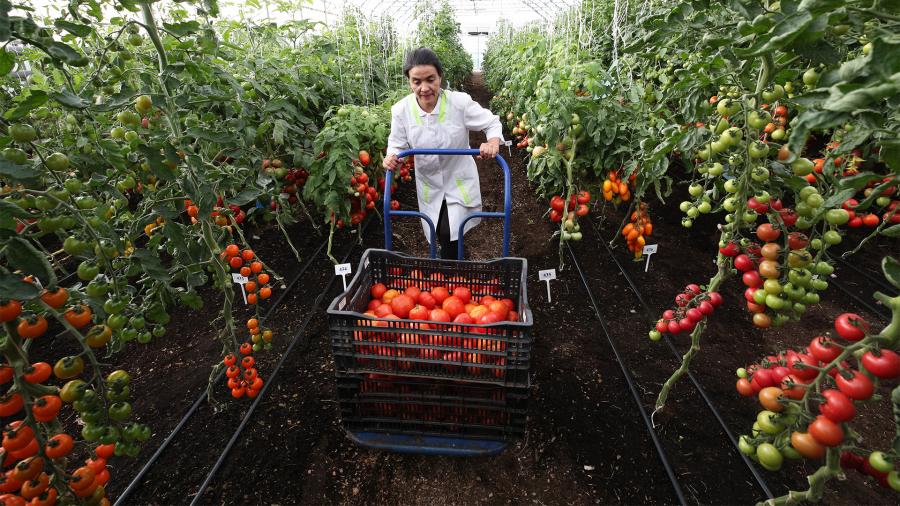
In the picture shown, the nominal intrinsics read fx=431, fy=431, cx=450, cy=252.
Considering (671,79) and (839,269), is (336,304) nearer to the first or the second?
(671,79)

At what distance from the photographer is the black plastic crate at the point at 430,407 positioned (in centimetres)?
158

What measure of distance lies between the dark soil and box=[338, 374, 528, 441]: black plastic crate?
191mm

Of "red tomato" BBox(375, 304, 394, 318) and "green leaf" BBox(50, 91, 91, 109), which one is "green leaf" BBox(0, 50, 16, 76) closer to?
"green leaf" BBox(50, 91, 91, 109)

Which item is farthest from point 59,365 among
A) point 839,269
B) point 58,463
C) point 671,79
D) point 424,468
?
point 839,269

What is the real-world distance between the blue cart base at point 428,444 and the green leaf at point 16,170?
135cm

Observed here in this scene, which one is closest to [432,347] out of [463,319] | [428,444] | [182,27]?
[463,319]

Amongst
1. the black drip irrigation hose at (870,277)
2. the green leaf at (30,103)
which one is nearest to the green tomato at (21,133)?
the green leaf at (30,103)

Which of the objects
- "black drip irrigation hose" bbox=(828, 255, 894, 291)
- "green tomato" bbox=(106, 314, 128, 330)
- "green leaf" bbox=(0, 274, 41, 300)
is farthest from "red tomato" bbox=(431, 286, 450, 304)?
"black drip irrigation hose" bbox=(828, 255, 894, 291)

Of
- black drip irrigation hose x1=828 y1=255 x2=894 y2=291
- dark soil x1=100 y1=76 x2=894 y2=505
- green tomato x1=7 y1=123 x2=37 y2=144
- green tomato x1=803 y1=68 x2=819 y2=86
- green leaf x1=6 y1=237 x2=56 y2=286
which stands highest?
green tomato x1=803 y1=68 x2=819 y2=86

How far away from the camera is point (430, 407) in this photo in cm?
171

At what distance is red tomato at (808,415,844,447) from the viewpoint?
74cm

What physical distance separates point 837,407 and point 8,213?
1.47 m

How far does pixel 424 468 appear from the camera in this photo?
1.76 meters

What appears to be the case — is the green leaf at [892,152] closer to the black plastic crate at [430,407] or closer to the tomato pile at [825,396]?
the tomato pile at [825,396]
